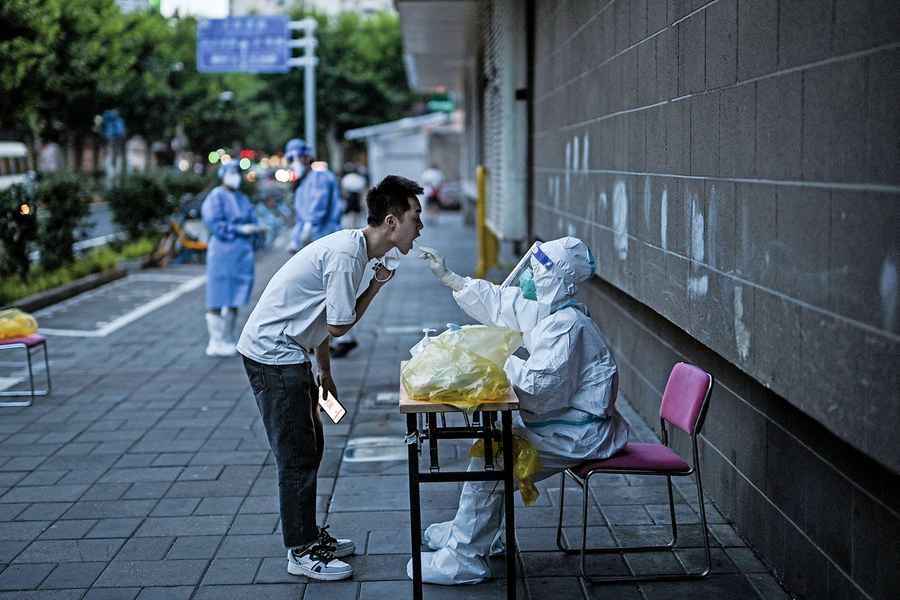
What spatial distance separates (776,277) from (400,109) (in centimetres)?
4779

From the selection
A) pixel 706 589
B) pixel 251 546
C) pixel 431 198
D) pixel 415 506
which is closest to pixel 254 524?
pixel 251 546

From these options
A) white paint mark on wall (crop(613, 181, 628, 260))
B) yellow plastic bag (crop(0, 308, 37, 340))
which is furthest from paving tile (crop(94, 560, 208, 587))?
yellow plastic bag (crop(0, 308, 37, 340))

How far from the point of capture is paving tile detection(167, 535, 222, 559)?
16.5 feet

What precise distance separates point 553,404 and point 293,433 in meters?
1.07

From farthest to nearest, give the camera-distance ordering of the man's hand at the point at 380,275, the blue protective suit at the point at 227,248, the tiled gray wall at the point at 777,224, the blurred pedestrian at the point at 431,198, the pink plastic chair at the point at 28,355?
the blurred pedestrian at the point at 431,198 → the blue protective suit at the point at 227,248 → the pink plastic chair at the point at 28,355 → the man's hand at the point at 380,275 → the tiled gray wall at the point at 777,224

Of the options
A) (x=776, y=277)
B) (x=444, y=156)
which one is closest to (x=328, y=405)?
(x=776, y=277)

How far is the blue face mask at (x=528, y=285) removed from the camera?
184 inches

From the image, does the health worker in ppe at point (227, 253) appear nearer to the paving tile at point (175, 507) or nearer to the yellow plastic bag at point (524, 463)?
the paving tile at point (175, 507)

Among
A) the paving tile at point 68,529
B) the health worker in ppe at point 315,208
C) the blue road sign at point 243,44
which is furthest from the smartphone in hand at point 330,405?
the blue road sign at point 243,44

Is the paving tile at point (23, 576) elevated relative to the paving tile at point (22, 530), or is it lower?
elevated

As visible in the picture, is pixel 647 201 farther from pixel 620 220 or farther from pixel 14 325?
pixel 14 325

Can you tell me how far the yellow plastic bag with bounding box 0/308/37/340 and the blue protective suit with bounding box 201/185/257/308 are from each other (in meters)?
2.26

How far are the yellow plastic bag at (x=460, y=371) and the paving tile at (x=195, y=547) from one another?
1459 mm

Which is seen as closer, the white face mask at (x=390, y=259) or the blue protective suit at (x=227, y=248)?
the white face mask at (x=390, y=259)
